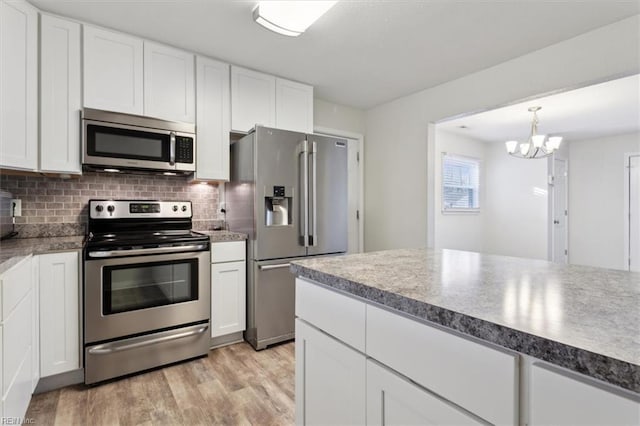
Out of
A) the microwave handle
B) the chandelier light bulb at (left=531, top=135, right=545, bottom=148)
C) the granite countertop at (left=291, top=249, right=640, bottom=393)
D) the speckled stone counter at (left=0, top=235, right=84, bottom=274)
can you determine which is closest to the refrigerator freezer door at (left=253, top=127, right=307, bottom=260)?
the microwave handle

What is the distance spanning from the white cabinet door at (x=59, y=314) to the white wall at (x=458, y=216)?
4562 millimetres

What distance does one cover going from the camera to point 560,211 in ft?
19.4

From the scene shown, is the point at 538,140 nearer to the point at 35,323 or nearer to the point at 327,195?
the point at 327,195

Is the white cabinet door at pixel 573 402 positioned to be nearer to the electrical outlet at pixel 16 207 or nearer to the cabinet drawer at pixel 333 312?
the cabinet drawer at pixel 333 312

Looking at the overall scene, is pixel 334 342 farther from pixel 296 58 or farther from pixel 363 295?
pixel 296 58

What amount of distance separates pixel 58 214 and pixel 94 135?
70 centimetres

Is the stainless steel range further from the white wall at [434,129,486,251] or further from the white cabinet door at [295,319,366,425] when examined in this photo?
the white wall at [434,129,486,251]

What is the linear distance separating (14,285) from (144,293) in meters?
0.86

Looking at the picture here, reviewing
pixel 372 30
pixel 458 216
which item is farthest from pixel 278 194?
pixel 458 216

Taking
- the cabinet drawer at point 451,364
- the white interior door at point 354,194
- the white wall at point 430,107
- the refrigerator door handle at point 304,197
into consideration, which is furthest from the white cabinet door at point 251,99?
the cabinet drawer at point 451,364

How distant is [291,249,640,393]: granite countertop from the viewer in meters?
0.56

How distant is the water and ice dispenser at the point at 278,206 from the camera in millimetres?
2750

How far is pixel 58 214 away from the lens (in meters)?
2.46

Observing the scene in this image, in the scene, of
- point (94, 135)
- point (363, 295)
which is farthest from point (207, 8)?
point (363, 295)
